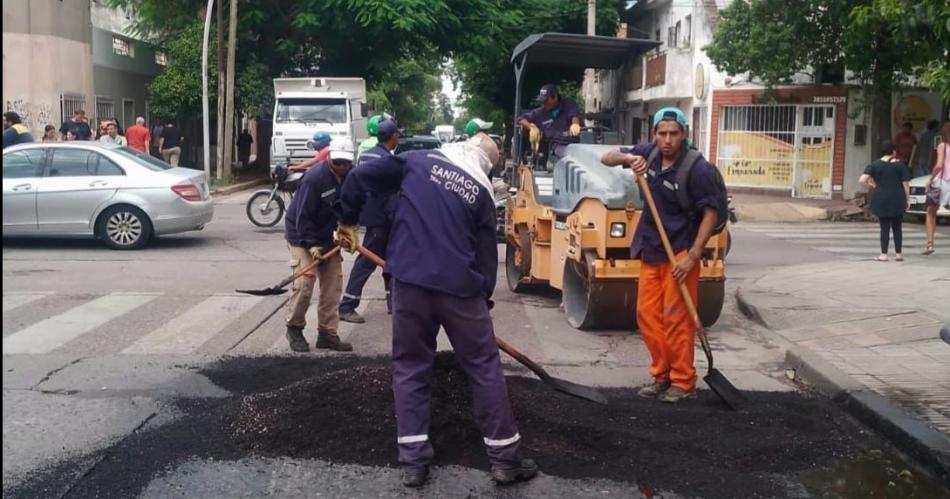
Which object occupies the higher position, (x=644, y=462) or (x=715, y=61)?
(x=715, y=61)

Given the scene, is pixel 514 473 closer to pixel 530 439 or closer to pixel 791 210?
pixel 530 439

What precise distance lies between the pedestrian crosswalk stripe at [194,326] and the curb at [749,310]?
4.79 meters

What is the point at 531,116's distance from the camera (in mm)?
10703

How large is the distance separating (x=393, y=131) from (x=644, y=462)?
450 cm

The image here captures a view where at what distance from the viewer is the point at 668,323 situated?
6168 millimetres

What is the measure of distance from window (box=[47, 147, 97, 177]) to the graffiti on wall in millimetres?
12277

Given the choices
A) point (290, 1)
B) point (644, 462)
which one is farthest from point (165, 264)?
point (290, 1)

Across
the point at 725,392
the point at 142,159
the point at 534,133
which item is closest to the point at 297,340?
the point at 725,392

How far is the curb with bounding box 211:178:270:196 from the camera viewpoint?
79.9ft

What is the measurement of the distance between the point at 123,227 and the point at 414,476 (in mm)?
9620

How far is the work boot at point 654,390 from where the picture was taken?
248 inches

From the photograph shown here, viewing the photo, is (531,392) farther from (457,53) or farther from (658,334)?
(457,53)

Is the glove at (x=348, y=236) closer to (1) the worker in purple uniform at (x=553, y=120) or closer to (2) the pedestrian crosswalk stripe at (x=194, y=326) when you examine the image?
(2) the pedestrian crosswalk stripe at (x=194, y=326)

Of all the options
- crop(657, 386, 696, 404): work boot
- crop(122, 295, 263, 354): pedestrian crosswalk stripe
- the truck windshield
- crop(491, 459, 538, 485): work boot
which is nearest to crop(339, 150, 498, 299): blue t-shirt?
crop(491, 459, 538, 485): work boot
